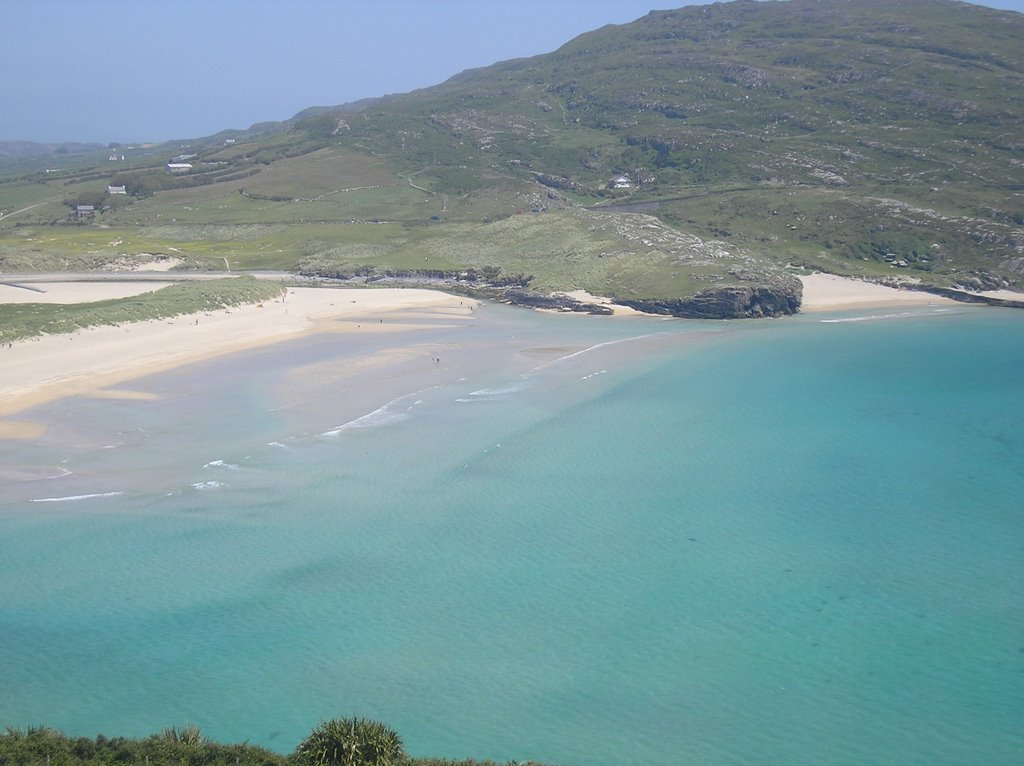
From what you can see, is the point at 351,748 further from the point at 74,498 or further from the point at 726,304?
the point at 726,304

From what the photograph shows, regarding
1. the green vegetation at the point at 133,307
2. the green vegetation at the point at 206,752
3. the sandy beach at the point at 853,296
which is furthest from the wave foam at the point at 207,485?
the sandy beach at the point at 853,296

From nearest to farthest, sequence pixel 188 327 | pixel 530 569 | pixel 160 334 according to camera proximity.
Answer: pixel 530 569
pixel 160 334
pixel 188 327

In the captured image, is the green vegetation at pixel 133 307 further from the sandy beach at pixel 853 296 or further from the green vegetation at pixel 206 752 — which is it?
the sandy beach at pixel 853 296

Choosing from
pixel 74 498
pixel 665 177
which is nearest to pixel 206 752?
pixel 74 498

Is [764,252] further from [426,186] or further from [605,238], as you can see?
[426,186]

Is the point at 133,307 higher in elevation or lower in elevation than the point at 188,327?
higher

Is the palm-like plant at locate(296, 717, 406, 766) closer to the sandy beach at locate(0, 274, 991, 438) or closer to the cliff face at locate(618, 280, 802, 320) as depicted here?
the sandy beach at locate(0, 274, 991, 438)

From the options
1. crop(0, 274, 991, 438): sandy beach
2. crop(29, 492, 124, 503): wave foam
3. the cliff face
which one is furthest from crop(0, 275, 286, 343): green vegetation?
the cliff face
